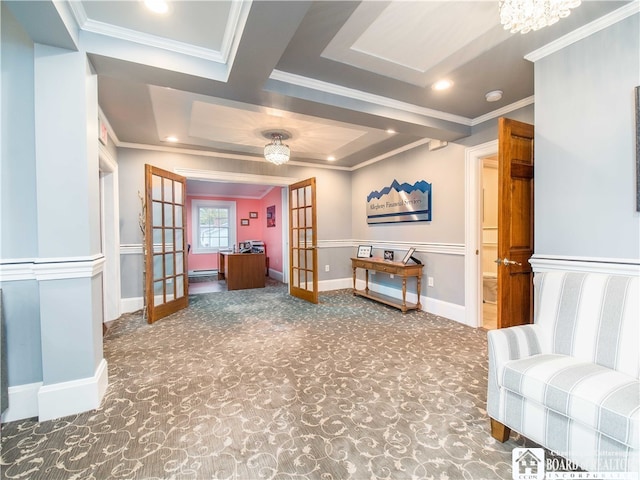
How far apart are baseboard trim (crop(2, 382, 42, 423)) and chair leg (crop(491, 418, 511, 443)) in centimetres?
272

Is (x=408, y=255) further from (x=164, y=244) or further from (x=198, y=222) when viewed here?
(x=198, y=222)

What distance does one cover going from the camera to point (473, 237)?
350 centimetres

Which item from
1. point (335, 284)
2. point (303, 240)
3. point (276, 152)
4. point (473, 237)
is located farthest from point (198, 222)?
point (473, 237)

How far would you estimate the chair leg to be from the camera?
1.54 metres

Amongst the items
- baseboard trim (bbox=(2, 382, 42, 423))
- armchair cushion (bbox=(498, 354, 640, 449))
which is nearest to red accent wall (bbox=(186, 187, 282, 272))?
baseboard trim (bbox=(2, 382, 42, 423))

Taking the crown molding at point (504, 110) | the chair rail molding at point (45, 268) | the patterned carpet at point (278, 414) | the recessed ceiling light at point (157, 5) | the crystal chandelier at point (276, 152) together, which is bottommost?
the patterned carpet at point (278, 414)

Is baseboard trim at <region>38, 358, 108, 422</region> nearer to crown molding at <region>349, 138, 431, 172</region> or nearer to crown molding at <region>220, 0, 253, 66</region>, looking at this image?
crown molding at <region>220, 0, 253, 66</region>

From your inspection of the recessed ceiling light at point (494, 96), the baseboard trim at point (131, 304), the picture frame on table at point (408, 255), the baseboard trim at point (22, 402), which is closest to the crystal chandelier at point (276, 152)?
the picture frame on table at point (408, 255)

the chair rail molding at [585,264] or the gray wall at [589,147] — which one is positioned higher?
the gray wall at [589,147]

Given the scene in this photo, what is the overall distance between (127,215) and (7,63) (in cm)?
264

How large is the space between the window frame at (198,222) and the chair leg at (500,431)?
7856 mm

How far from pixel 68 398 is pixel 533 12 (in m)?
3.43

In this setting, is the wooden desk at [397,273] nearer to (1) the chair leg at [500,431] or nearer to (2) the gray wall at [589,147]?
(2) the gray wall at [589,147]

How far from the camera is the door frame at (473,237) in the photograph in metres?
3.46
